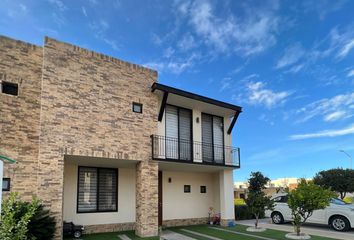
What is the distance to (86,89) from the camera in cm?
1155

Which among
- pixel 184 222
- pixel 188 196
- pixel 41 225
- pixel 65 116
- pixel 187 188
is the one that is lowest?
pixel 184 222

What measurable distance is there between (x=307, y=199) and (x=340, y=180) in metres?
19.2

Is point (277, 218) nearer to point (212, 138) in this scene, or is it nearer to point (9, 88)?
point (212, 138)

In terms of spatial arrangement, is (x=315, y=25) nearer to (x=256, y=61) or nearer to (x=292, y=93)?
(x=256, y=61)

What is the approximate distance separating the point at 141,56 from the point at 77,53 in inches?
132

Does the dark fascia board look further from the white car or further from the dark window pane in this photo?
the white car

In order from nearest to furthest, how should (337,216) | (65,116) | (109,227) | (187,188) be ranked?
(65,116) → (109,227) → (337,216) → (187,188)

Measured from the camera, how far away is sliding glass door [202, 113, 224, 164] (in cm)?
1545

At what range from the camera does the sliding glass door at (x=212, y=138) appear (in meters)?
15.4

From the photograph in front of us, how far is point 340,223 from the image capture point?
13.3 m

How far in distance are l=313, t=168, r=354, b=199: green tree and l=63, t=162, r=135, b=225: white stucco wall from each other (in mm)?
21256

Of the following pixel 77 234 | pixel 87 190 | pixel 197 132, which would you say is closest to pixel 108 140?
pixel 87 190

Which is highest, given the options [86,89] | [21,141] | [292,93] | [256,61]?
[256,61]

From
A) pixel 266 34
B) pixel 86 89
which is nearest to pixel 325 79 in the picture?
pixel 266 34
